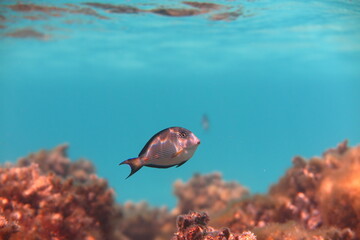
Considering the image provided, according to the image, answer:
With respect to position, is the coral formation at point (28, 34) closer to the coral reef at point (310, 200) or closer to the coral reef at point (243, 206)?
the coral reef at point (243, 206)

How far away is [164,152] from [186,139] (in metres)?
0.22

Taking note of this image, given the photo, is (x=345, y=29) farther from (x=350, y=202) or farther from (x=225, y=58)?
(x=350, y=202)

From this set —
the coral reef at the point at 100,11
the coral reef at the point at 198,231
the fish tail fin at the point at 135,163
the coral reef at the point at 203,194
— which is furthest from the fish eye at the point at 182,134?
the coral reef at the point at 100,11

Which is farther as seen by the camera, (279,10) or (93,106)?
(93,106)

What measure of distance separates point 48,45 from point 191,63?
60.3 ft

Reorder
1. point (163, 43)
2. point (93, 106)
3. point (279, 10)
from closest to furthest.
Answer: point (279, 10) → point (163, 43) → point (93, 106)

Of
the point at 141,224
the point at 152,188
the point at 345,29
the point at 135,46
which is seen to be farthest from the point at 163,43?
the point at 152,188

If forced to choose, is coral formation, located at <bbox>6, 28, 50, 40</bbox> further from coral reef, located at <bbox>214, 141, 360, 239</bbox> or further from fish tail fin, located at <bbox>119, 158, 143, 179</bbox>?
fish tail fin, located at <bbox>119, 158, 143, 179</bbox>

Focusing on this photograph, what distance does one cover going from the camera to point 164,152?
240cm

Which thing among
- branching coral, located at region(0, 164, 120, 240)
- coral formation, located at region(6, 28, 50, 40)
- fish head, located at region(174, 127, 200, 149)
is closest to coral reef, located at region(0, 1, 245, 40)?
coral formation, located at region(6, 28, 50, 40)

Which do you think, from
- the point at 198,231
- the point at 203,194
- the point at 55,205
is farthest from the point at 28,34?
the point at 198,231

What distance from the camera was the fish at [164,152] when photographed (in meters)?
2.37

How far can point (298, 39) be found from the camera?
25953 millimetres

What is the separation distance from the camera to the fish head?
245 cm
